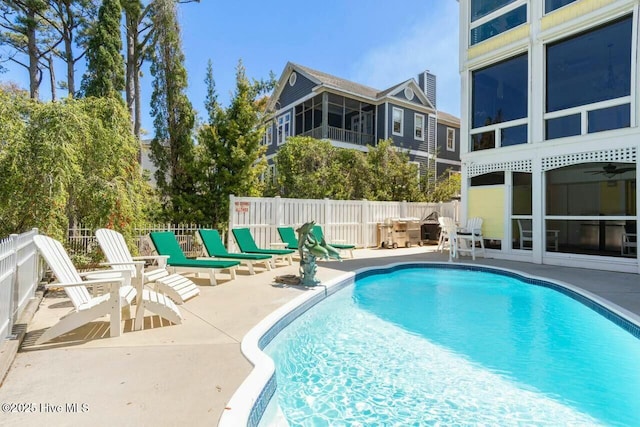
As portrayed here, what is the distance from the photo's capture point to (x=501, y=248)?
10602mm

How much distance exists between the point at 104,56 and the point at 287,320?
1282 cm

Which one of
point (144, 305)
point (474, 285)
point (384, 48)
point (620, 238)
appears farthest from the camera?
point (384, 48)

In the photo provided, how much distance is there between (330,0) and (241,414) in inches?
644

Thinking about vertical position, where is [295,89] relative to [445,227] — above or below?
above

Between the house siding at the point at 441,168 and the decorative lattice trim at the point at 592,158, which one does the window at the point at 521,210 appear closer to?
the decorative lattice trim at the point at 592,158

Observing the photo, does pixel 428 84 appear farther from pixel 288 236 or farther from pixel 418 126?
pixel 288 236

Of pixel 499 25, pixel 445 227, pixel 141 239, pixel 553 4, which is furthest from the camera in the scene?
pixel 445 227

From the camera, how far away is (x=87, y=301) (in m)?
3.86

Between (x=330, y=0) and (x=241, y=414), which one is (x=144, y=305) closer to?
Answer: (x=241, y=414)

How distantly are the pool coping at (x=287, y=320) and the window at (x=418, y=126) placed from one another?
1400 cm

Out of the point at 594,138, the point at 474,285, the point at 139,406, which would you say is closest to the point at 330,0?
the point at 594,138

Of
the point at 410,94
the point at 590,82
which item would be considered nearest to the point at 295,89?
the point at 410,94

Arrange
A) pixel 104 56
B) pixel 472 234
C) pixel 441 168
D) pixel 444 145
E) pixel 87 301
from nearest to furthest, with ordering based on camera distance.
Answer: pixel 87 301
pixel 472 234
pixel 104 56
pixel 441 168
pixel 444 145

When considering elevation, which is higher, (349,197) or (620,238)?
(349,197)
